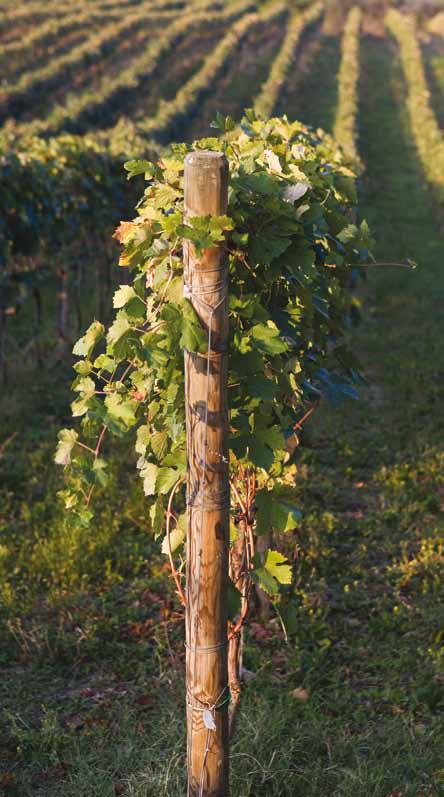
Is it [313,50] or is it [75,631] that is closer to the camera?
[75,631]

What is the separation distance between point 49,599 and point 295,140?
367 cm

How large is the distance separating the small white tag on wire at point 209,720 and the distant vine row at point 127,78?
20.7m

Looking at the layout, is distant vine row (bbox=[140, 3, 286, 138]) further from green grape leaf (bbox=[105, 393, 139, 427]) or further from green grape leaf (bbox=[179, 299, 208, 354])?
green grape leaf (bbox=[179, 299, 208, 354])

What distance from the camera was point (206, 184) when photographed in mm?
2738

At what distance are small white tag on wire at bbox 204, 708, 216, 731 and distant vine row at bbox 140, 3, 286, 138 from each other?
20.7 metres

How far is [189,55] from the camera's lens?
48.8m

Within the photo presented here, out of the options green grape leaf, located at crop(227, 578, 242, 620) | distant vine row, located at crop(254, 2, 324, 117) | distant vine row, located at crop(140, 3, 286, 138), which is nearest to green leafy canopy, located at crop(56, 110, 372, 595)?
green grape leaf, located at crop(227, 578, 242, 620)

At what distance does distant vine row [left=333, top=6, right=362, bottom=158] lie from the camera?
22.6 metres

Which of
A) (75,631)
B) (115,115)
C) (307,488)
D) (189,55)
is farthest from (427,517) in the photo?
(189,55)

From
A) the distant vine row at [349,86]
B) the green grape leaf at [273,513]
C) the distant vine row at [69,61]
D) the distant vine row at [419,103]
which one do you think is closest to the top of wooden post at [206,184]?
the green grape leaf at [273,513]

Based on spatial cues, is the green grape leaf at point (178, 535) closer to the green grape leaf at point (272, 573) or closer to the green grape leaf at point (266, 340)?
the green grape leaf at point (272, 573)

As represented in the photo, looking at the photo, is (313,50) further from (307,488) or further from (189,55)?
(307,488)

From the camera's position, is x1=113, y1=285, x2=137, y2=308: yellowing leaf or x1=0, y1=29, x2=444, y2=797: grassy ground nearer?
x1=113, y1=285, x2=137, y2=308: yellowing leaf

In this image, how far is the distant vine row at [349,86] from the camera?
22619 millimetres
